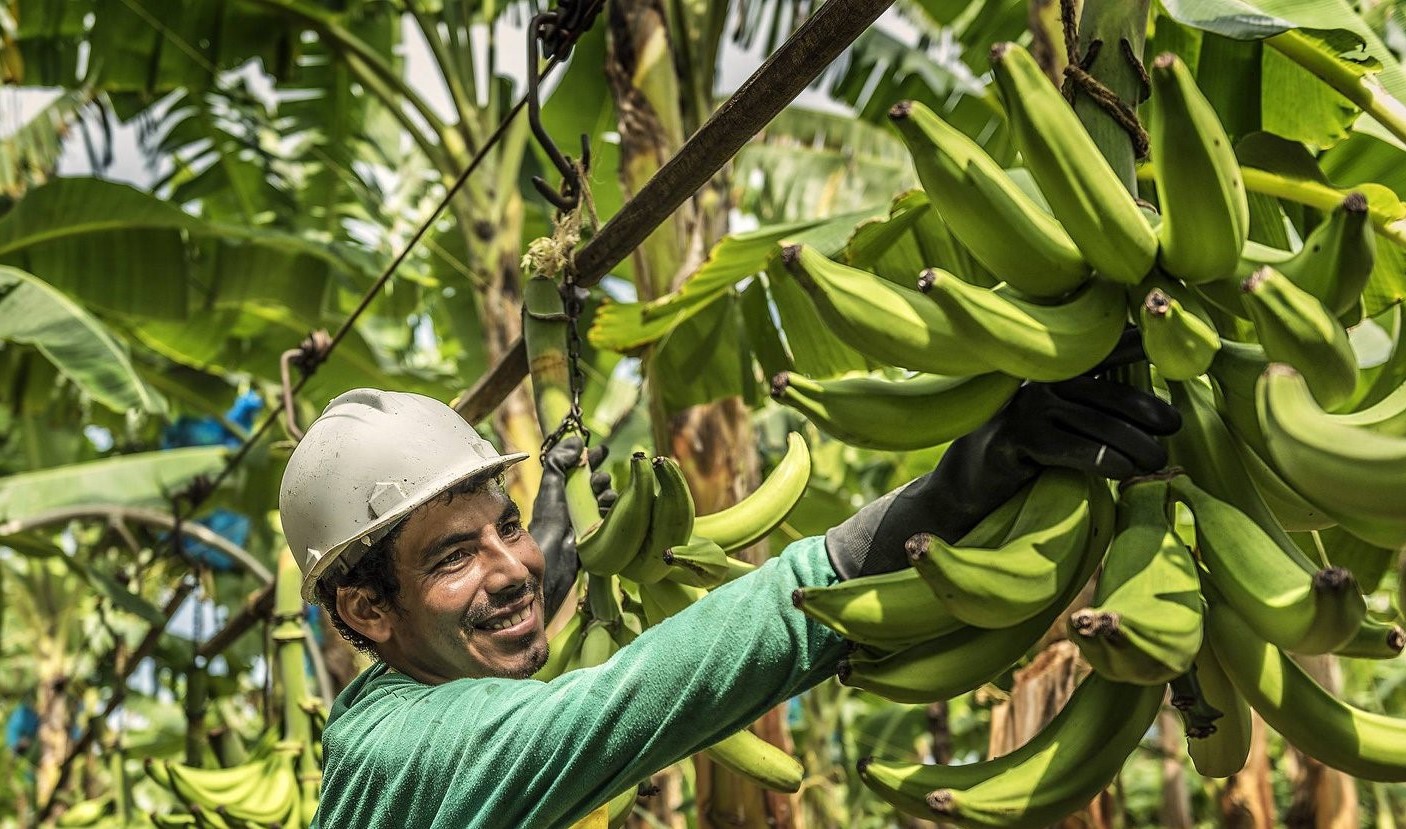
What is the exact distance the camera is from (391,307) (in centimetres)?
682

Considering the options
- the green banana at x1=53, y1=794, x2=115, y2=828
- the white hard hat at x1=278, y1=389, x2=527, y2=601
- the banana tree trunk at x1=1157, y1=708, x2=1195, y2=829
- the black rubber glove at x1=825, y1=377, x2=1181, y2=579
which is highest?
the white hard hat at x1=278, y1=389, x2=527, y2=601

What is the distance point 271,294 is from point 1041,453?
494 centimetres

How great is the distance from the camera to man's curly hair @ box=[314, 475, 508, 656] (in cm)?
171

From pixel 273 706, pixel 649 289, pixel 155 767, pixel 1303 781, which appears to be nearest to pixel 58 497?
pixel 273 706

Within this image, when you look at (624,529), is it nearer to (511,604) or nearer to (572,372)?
(511,604)

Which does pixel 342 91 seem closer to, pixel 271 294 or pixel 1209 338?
pixel 271 294

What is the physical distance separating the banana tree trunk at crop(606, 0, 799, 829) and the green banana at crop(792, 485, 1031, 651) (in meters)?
2.23

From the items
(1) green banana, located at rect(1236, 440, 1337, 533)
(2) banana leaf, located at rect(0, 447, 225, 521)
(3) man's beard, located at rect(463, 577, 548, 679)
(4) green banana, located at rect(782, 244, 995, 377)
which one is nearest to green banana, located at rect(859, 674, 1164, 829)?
(1) green banana, located at rect(1236, 440, 1337, 533)

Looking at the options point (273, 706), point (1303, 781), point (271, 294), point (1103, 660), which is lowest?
point (1303, 781)

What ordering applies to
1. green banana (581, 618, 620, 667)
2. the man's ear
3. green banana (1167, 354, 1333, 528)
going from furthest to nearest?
green banana (581, 618, 620, 667)
the man's ear
green banana (1167, 354, 1333, 528)

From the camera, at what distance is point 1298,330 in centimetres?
112

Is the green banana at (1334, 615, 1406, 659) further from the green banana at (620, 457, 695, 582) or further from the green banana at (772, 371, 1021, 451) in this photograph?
the green banana at (620, 457, 695, 582)

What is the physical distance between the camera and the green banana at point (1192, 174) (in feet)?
3.77

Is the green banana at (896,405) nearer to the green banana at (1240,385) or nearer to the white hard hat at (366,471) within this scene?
the green banana at (1240,385)
